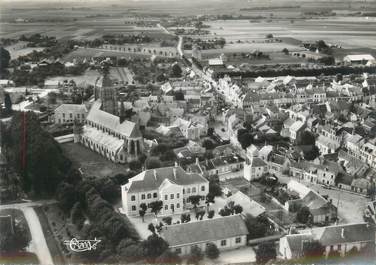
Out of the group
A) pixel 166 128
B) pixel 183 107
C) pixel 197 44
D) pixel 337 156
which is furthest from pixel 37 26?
pixel 337 156

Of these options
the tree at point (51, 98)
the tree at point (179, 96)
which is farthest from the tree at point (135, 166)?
the tree at point (51, 98)

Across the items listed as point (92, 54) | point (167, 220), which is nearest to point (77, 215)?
point (167, 220)

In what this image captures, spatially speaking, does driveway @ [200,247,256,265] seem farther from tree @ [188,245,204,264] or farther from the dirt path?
the dirt path

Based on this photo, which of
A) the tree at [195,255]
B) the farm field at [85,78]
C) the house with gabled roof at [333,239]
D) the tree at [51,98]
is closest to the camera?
the house with gabled roof at [333,239]

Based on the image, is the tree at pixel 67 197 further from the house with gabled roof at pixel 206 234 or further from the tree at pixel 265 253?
the tree at pixel 265 253

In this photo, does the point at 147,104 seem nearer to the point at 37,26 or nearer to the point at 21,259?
the point at 21,259

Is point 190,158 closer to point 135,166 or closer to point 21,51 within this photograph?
→ point 135,166
